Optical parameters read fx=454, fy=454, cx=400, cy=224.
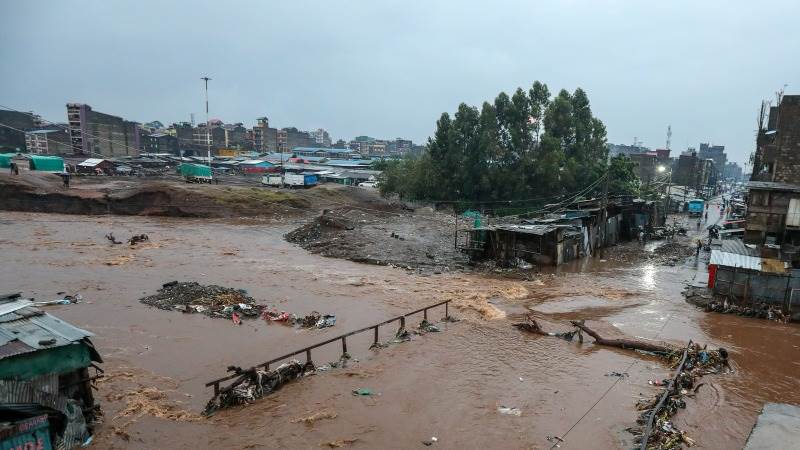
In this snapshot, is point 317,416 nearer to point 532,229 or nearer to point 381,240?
point 532,229

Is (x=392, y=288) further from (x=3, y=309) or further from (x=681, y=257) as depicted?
(x=681, y=257)

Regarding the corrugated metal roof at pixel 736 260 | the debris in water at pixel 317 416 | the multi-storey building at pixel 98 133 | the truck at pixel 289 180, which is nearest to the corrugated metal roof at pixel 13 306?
the debris in water at pixel 317 416

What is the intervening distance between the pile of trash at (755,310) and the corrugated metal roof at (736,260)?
1716mm

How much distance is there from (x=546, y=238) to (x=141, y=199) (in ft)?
123

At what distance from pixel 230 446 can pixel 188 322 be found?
8.95 m

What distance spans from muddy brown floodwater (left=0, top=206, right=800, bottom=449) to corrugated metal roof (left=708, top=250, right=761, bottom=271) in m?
2.53

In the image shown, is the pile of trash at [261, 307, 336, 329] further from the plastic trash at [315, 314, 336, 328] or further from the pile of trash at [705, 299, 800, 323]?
the pile of trash at [705, 299, 800, 323]

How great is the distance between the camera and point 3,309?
972cm

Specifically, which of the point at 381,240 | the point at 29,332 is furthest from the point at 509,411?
the point at 381,240

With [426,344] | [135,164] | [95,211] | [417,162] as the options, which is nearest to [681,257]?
[426,344]

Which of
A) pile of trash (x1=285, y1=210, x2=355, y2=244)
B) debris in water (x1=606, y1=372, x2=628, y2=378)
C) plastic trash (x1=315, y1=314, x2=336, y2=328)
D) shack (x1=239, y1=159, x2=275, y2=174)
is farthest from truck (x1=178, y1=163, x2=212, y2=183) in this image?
debris in water (x1=606, y1=372, x2=628, y2=378)

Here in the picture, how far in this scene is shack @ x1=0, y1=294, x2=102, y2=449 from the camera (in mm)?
8125

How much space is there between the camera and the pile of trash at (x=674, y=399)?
1010cm

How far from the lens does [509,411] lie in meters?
11.8
